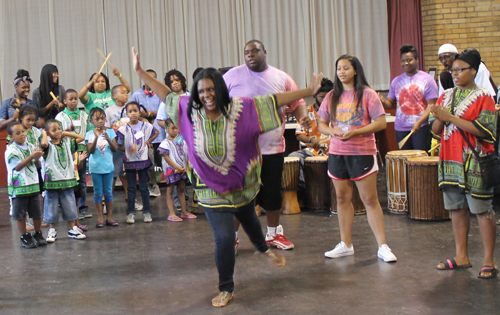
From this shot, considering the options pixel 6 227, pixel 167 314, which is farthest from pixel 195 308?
pixel 6 227

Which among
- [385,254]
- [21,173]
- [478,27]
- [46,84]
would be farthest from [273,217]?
[478,27]

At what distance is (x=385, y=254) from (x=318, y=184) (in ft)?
7.62

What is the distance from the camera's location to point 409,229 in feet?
18.3

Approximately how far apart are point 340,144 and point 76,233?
9.92 ft

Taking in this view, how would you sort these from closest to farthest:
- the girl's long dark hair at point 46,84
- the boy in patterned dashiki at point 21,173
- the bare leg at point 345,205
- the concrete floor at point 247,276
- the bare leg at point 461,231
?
the concrete floor at point 247,276 < the bare leg at point 461,231 < the bare leg at point 345,205 < the boy in patterned dashiki at point 21,173 < the girl's long dark hair at point 46,84

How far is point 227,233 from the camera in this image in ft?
11.7

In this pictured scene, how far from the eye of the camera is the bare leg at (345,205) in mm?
4669

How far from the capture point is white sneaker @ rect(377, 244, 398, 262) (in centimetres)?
450

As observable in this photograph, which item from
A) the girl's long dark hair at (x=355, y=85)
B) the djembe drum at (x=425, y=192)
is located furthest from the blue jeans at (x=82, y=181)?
the djembe drum at (x=425, y=192)

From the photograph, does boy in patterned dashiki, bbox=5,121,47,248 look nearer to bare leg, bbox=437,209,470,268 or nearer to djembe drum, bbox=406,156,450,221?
bare leg, bbox=437,209,470,268

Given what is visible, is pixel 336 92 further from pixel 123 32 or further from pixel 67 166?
pixel 123 32

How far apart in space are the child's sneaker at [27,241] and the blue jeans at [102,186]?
92 cm

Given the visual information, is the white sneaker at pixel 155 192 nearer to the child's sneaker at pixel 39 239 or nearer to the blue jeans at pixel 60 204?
the blue jeans at pixel 60 204

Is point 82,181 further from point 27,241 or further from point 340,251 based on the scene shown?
point 340,251
